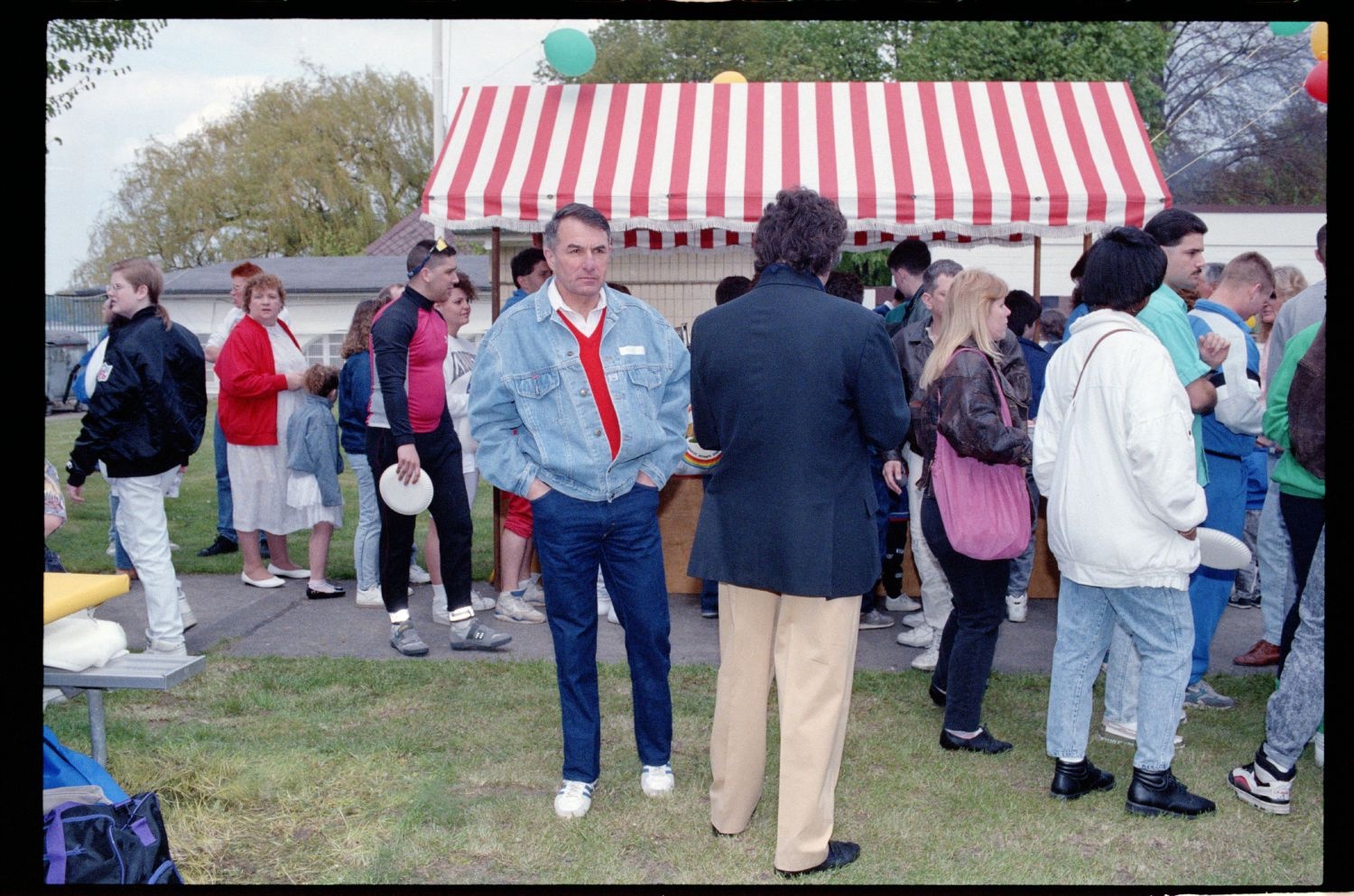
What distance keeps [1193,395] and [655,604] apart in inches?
90.2

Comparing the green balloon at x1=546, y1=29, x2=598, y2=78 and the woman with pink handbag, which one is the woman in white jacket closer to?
the woman with pink handbag

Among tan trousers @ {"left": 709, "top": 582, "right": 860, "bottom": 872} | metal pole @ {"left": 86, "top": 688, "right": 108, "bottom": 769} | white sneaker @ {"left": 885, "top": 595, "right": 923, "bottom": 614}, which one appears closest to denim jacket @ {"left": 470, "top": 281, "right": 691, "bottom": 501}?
tan trousers @ {"left": 709, "top": 582, "right": 860, "bottom": 872}

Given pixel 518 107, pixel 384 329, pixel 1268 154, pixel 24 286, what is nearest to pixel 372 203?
pixel 1268 154

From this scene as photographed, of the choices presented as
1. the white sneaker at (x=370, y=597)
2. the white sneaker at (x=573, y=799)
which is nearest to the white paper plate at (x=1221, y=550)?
the white sneaker at (x=573, y=799)

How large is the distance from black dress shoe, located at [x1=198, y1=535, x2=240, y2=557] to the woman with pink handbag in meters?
5.97

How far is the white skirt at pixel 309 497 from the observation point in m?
7.22

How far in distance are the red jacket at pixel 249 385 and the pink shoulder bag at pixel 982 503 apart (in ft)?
14.5

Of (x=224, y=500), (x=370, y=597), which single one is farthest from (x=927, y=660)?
(x=224, y=500)

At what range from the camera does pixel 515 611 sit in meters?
6.70

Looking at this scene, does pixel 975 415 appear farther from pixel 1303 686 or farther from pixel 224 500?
pixel 224 500

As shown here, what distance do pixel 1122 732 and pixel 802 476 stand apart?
218 cm

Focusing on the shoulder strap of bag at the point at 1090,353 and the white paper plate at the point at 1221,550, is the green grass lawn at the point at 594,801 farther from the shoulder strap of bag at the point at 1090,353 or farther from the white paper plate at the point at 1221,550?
the shoulder strap of bag at the point at 1090,353

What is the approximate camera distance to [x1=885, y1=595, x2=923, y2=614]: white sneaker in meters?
7.02

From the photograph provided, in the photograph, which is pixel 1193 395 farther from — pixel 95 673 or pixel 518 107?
pixel 518 107
